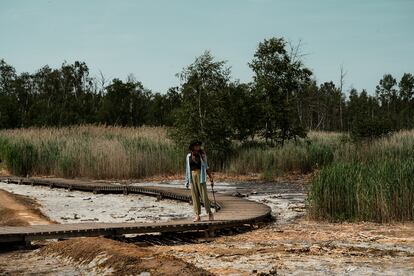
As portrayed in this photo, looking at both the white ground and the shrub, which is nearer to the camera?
the white ground

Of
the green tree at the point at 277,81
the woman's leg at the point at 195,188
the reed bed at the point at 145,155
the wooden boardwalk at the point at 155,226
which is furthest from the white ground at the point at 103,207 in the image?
the green tree at the point at 277,81

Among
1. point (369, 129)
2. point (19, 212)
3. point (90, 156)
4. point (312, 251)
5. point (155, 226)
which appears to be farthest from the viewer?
point (369, 129)

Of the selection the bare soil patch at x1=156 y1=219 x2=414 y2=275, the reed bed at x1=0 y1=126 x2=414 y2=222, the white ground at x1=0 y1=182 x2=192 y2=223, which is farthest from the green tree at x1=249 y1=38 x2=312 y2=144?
the bare soil patch at x1=156 y1=219 x2=414 y2=275

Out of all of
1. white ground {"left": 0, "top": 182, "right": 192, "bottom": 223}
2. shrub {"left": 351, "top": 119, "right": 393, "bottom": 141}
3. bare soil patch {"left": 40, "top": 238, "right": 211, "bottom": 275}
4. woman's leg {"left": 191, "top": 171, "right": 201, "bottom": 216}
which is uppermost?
shrub {"left": 351, "top": 119, "right": 393, "bottom": 141}

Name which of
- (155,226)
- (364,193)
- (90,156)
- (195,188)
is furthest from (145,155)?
(155,226)

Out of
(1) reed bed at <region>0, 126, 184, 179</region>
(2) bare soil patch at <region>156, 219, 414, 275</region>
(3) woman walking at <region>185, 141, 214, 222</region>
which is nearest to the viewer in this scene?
(2) bare soil patch at <region>156, 219, 414, 275</region>

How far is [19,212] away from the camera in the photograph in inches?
501

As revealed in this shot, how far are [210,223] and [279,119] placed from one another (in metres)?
13.9

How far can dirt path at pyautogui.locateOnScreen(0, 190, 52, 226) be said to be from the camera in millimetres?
11648

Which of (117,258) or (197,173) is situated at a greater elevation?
(197,173)

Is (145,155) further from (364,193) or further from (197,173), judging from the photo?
(364,193)

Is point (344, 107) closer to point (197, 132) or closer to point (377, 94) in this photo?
point (377, 94)

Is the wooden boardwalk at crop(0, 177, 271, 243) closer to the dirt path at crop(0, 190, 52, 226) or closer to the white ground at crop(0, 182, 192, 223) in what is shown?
the white ground at crop(0, 182, 192, 223)

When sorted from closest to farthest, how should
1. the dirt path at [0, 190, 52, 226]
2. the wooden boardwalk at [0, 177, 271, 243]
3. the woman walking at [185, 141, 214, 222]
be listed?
1. the wooden boardwalk at [0, 177, 271, 243]
2. the woman walking at [185, 141, 214, 222]
3. the dirt path at [0, 190, 52, 226]
